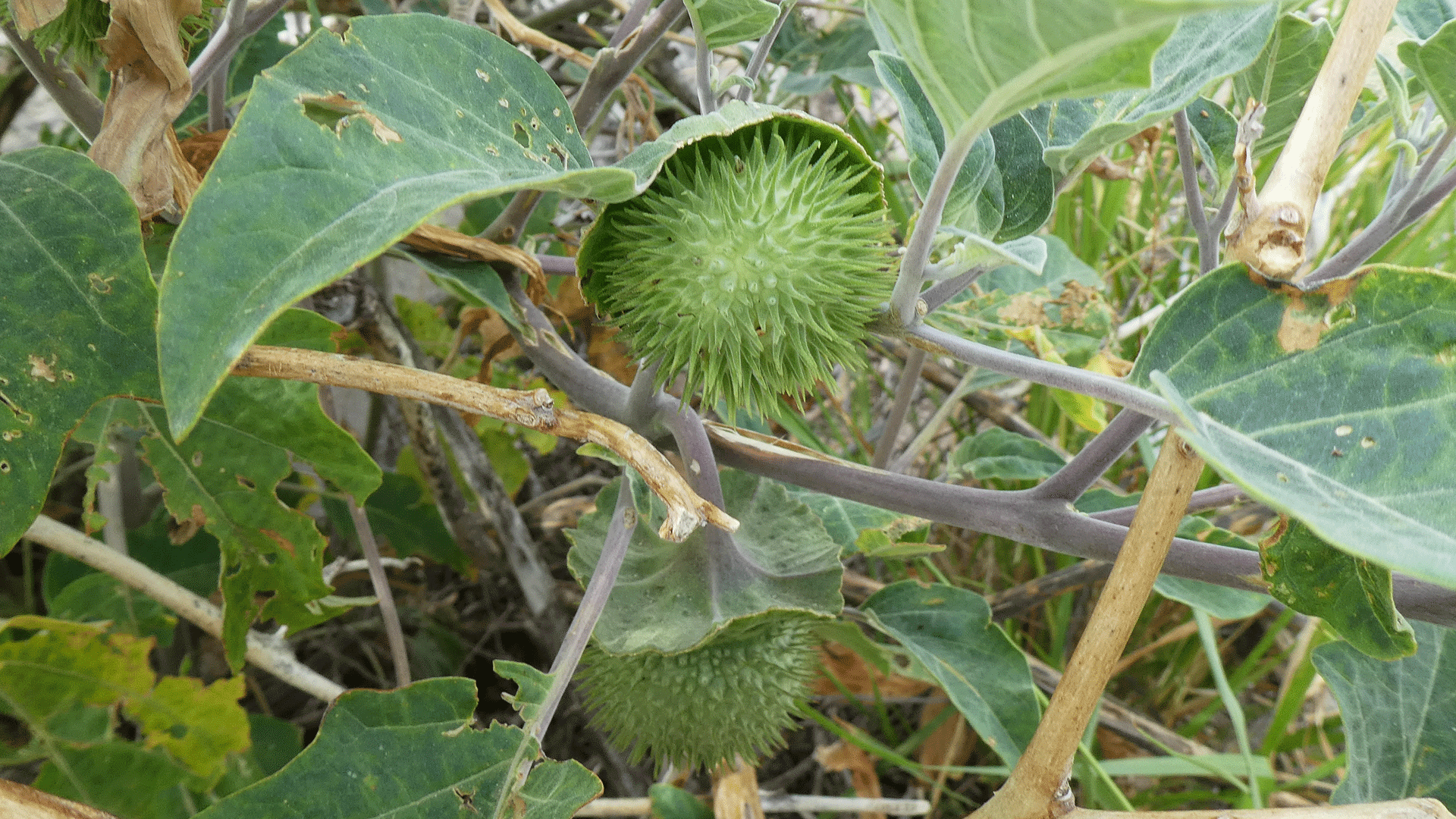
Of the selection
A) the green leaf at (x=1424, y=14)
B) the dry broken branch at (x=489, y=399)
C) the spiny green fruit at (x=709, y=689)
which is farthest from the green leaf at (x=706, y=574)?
the green leaf at (x=1424, y=14)

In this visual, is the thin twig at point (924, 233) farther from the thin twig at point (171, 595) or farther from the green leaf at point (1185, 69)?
the thin twig at point (171, 595)

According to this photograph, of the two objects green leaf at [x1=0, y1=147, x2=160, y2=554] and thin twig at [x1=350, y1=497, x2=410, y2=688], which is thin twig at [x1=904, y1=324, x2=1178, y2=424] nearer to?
green leaf at [x1=0, y1=147, x2=160, y2=554]

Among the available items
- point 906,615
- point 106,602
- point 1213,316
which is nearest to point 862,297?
point 1213,316

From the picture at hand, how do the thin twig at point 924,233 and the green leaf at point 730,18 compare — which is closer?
the thin twig at point 924,233

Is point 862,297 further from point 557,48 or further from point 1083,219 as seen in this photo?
point 1083,219

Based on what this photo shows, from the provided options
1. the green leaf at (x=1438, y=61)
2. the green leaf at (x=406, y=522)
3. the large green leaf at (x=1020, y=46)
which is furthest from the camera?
the green leaf at (x=406, y=522)

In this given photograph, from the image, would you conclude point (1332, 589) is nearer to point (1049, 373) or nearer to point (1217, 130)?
point (1049, 373)

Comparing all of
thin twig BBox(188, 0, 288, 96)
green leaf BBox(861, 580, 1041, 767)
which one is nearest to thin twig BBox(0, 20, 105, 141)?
thin twig BBox(188, 0, 288, 96)
